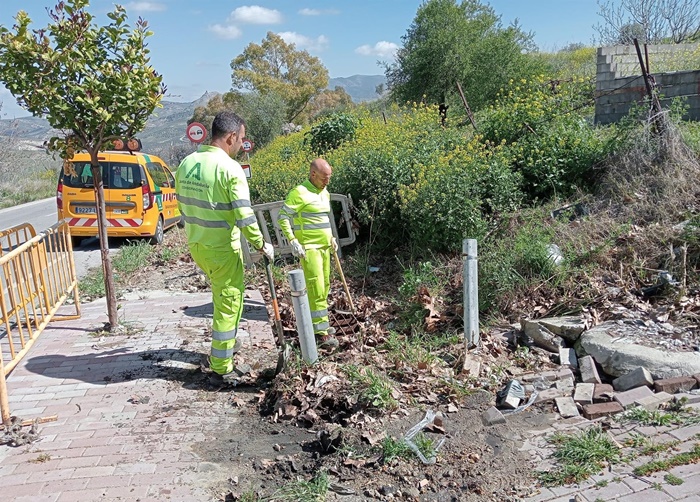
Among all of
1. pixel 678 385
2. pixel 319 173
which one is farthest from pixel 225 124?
pixel 678 385

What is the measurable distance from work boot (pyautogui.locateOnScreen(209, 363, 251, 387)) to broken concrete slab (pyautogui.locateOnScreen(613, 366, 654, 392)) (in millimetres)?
2950

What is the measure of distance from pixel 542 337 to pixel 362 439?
2124 millimetres

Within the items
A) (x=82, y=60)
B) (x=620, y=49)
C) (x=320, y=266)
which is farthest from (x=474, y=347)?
(x=620, y=49)

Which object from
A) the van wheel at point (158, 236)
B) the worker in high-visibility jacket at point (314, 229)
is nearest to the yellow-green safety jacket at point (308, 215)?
the worker in high-visibility jacket at point (314, 229)

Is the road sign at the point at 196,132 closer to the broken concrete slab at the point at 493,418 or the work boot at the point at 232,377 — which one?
the work boot at the point at 232,377

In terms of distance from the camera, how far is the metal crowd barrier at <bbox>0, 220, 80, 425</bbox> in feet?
14.0

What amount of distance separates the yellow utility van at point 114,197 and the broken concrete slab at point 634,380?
9.48m

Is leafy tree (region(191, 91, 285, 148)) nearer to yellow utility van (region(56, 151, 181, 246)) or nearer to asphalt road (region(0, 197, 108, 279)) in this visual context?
asphalt road (region(0, 197, 108, 279))

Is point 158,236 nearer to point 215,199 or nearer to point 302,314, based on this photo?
point 215,199

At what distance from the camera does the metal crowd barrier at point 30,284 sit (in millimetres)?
4266

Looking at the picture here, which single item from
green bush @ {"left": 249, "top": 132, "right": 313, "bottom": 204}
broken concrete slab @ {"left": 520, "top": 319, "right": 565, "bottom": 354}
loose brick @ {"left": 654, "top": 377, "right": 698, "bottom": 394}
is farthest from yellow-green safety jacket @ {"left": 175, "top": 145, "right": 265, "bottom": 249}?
green bush @ {"left": 249, "top": 132, "right": 313, "bottom": 204}

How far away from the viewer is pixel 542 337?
4.85 meters

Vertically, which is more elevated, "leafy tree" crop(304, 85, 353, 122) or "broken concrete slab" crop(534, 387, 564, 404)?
"leafy tree" crop(304, 85, 353, 122)

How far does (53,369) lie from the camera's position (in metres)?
4.95
